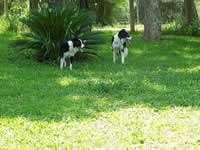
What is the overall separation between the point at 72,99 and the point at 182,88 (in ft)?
9.50

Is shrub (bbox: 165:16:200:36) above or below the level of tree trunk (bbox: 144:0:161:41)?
below

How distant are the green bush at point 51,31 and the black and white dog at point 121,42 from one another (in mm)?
718

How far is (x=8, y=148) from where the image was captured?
8.41 m

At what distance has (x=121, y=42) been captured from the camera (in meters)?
20.6

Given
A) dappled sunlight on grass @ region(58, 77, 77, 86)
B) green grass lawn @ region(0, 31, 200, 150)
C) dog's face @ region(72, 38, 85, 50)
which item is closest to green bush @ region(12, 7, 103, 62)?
green grass lawn @ region(0, 31, 200, 150)

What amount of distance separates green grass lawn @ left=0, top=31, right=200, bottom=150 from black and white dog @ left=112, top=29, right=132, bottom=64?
46 cm

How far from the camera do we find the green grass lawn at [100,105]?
8852 millimetres

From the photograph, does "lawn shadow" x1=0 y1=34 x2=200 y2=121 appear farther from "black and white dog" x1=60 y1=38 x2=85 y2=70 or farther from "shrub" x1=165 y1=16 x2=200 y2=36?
"shrub" x1=165 y1=16 x2=200 y2=36

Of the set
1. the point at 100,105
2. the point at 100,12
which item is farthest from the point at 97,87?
the point at 100,12

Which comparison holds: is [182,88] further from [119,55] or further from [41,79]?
[119,55]

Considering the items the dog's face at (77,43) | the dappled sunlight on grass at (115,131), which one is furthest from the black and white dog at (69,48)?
the dappled sunlight on grass at (115,131)

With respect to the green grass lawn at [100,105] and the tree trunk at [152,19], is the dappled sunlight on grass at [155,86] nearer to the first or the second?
the green grass lawn at [100,105]

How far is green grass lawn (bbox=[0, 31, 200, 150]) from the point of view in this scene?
8852 millimetres

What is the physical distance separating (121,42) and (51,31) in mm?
2467
